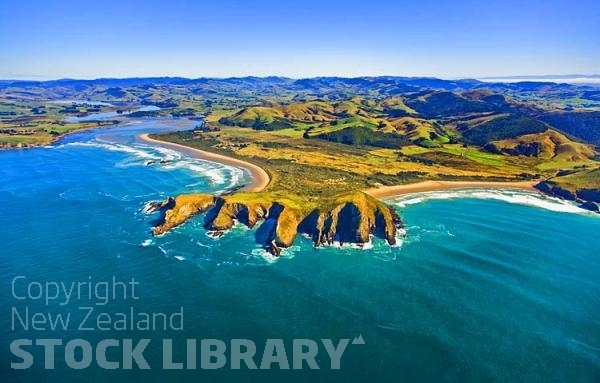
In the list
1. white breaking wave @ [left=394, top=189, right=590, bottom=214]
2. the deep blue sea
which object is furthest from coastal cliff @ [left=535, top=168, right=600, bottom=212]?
the deep blue sea

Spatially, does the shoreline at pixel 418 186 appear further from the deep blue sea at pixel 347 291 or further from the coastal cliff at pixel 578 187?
the deep blue sea at pixel 347 291

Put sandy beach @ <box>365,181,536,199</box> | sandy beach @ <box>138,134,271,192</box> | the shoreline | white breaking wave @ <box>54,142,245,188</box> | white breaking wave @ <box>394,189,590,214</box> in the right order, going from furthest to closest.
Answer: white breaking wave @ <box>54,142,245,188</box>
sandy beach @ <box>365,181,536,199</box>
sandy beach @ <box>138,134,271,192</box>
the shoreline
white breaking wave @ <box>394,189,590,214</box>

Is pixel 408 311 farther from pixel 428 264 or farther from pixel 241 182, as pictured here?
pixel 241 182

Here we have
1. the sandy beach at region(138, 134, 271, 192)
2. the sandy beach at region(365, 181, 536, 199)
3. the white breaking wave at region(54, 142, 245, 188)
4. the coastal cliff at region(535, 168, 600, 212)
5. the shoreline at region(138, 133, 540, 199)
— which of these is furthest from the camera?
the white breaking wave at region(54, 142, 245, 188)

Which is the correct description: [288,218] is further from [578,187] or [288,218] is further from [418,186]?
[578,187]

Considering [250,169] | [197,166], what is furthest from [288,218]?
[197,166]

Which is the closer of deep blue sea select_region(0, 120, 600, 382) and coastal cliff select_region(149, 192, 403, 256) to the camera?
deep blue sea select_region(0, 120, 600, 382)

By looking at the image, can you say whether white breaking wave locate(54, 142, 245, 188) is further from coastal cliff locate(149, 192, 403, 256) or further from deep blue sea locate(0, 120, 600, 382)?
deep blue sea locate(0, 120, 600, 382)
